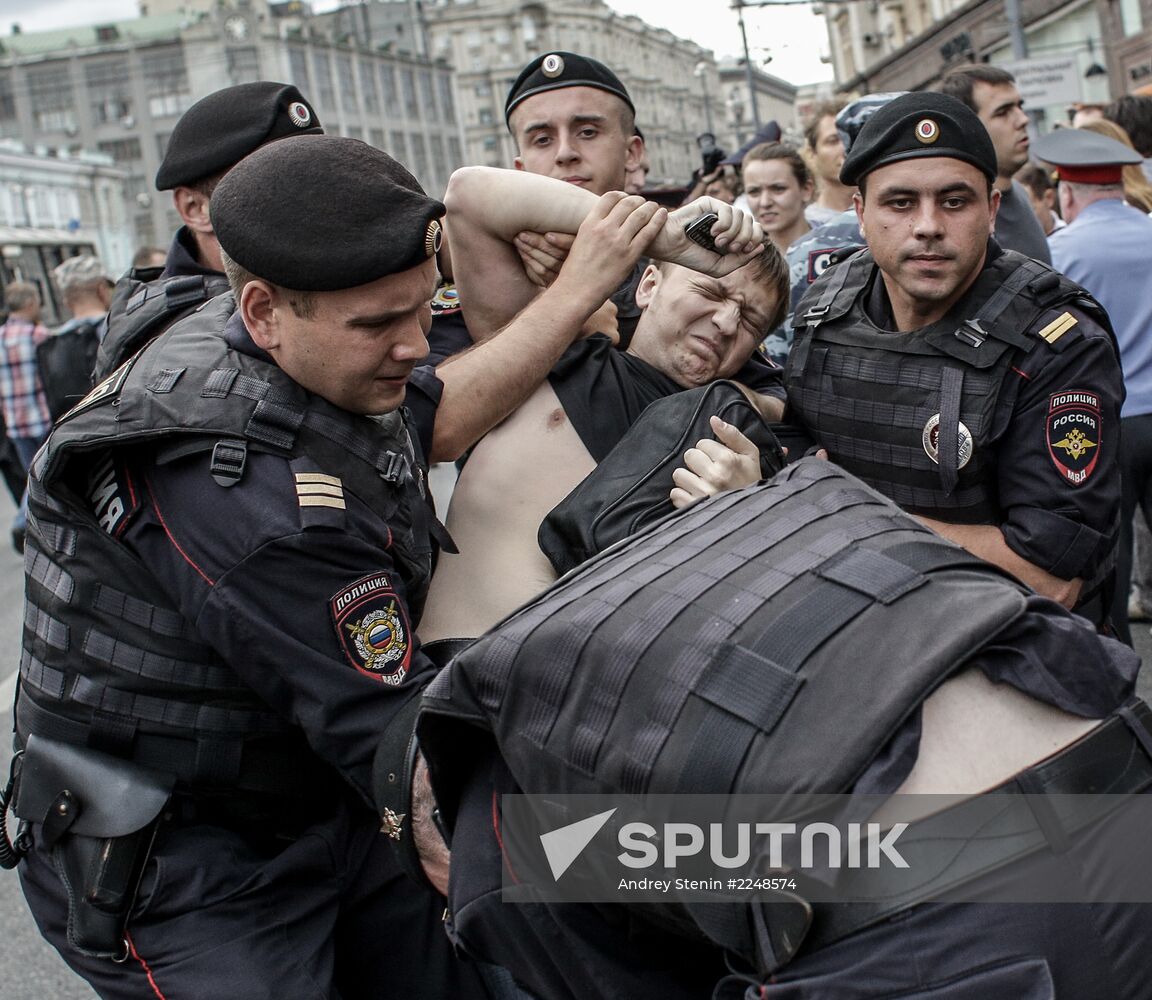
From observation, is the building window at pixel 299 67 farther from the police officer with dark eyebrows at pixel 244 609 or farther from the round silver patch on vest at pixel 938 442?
the police officer with dark eyebrows at pixel 244 609

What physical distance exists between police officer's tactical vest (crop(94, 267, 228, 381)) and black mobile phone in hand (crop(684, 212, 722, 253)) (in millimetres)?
1022

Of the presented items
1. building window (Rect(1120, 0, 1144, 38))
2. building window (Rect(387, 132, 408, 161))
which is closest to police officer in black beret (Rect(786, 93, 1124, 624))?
building window (Rect(1120, 0, 1144, 38))

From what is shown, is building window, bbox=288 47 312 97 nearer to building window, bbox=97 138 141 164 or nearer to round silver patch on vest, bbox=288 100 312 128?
building window, bbox=97 138 141 164

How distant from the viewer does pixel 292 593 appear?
5.74 feet

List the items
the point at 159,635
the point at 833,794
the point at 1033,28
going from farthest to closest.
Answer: the point at 1033,28
the point at 159,635
the point at 833,794

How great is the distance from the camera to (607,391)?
238cm

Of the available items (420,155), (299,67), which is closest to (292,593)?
(299,67)

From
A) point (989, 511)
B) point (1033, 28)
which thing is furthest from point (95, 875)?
point (1033, 28)

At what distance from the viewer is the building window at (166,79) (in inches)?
2965

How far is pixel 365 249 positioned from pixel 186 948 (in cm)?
116

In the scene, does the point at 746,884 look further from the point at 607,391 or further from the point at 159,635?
the point at 607,391

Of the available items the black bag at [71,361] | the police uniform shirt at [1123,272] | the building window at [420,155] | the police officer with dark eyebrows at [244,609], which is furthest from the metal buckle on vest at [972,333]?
the building window at [420,155]

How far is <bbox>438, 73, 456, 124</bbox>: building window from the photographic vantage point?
89.8m

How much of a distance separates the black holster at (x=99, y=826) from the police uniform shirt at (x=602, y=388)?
99 centimetres
